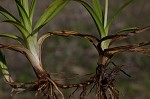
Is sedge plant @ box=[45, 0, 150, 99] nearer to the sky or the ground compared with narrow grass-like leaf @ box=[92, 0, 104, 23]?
nearer to the ground

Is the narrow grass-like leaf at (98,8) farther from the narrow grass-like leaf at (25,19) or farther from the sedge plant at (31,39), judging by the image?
the narrow grass-like leaf at (25,19)

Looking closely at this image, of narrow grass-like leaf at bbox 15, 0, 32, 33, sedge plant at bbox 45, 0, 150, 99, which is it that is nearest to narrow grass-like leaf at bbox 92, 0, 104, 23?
sedge plant at bbox 45, 0, 150, 99

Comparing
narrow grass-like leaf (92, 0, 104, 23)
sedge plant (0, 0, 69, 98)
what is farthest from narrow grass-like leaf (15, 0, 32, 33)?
narrow grass-like leaf (92, 0, 104, 23)

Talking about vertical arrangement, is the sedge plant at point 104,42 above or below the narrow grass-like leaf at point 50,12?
below

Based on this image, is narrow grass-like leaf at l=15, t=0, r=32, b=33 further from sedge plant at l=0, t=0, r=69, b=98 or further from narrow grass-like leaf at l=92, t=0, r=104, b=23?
narrow grass-like leaf at l=92, t=0, r=104, b=23

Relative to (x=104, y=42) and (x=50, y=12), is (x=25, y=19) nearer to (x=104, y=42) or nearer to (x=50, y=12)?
(x=50, y=12)

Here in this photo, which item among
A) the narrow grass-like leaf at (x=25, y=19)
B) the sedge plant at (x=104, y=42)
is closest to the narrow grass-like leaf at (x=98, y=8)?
the sedge plant at (x=104, y=42)

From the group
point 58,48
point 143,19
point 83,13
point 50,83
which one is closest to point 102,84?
point 50,83

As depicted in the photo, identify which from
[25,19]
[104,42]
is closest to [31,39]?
[25,19]

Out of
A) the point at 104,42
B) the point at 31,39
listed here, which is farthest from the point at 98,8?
the point at 31,39

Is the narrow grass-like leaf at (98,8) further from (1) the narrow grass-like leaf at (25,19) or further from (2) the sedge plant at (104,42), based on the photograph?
(1) the narrow grass-like leaf at (25,19)

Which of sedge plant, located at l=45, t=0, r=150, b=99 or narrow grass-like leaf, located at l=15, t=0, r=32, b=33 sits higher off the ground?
narrow grass-like leaf, located at l=15, t=0, r=32, b=33
